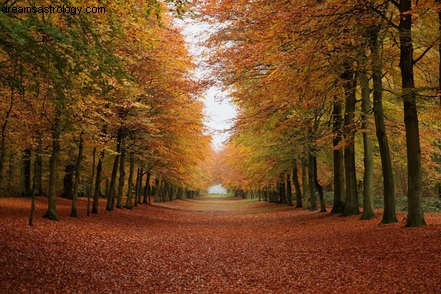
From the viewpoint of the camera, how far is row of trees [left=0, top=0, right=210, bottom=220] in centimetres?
723

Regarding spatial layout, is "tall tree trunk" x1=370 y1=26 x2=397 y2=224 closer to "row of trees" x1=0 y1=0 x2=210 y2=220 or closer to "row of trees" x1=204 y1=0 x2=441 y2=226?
"row of trees" x1=204 y1=0 x2=441 y2=226

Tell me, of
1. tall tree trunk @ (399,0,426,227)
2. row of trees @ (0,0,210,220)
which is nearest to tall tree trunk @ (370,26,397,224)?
tall tree trunk @ (399,0,426,227)

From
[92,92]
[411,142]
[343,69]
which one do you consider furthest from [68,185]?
[411,142]

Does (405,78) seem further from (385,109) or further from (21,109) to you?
(21,109)

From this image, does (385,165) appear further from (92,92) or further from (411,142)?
(92,92)

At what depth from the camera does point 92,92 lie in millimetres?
10961

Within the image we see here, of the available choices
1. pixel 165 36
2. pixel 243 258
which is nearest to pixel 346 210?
pixel 243 258

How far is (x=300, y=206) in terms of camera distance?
33.5 meters

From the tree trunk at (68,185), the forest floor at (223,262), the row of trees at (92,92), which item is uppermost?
the row of trees at (92,92)

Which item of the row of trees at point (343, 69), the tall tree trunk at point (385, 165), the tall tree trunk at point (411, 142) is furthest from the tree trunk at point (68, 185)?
the tall tree trunk at point (411, 142)

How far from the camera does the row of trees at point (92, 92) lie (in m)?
7.23

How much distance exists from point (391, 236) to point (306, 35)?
616 centimetres

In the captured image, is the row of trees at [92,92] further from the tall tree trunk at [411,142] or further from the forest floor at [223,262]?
the tall tree trunk at [411,142]

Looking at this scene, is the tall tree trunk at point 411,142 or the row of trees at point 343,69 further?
the tall tree trunk at point 411,142
